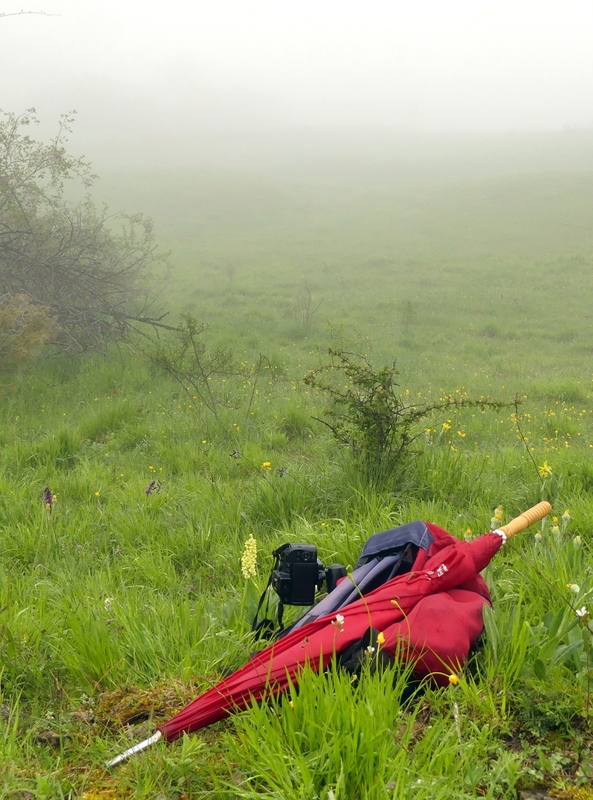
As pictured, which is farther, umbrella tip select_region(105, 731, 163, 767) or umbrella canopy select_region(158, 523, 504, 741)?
umbrella canopy select_region(158, 523, 504, 741)

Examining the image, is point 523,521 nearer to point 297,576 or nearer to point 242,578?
point 297,576

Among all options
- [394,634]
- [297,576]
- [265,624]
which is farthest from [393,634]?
[265,624]

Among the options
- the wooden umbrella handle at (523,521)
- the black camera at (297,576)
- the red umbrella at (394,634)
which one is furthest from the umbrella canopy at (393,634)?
the wooden umbrella handle at (523,521)

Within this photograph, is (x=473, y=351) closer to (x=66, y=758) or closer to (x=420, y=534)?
(x=420, y=534)

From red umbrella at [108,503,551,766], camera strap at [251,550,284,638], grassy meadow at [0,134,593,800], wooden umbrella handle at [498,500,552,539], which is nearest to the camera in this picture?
grassy meadow at [0,134,593,800]

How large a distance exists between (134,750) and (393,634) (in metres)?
0.88

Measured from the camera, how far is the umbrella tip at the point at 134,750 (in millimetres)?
1781

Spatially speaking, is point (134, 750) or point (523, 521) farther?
point (523, 521)

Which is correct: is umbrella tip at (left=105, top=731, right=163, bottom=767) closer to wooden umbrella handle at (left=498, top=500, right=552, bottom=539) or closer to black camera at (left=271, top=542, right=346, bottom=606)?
black camera at (left=271, top=542, right=346, bottom=606)

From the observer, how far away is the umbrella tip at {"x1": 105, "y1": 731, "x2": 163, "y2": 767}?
5.84 ft

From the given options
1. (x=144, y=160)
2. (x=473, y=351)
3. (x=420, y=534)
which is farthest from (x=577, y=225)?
(x=144, y=160)

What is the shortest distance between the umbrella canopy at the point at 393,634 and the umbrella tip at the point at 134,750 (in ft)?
0.12

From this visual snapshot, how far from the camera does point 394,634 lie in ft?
6.59

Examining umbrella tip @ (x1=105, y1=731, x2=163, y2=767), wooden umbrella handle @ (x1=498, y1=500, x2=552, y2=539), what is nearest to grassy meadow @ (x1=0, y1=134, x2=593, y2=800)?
umbrella tip @ (x1=105, y1=731, x2=163, y2=767)
